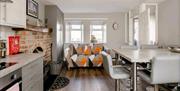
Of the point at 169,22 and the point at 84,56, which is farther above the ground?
the point at 169,22

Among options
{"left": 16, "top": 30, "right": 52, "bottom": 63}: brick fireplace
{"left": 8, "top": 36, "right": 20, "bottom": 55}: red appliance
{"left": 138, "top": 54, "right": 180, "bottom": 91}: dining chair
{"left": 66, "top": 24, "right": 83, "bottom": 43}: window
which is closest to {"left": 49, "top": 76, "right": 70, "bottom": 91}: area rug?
{"left": 16, "top": 30, "right": 52, "bottom": 63}: brick fireplace

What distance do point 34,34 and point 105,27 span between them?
16.0ft

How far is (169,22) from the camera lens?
4836 mm

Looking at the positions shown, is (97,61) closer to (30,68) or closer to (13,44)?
(13,44)

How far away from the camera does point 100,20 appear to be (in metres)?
8.80

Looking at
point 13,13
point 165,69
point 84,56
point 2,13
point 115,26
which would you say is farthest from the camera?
point 115,26

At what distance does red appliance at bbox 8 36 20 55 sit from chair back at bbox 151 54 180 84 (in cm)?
209

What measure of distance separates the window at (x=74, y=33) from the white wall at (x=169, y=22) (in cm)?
418

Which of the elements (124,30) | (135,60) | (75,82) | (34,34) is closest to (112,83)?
(75,82)

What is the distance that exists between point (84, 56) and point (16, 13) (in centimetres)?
421

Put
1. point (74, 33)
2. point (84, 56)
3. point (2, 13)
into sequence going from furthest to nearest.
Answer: point (74, 33)
point (84, 56)
point (2, 13)

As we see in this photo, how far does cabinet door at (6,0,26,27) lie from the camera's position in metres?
2.39

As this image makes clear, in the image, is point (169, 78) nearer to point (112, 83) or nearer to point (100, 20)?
point (112, 83)

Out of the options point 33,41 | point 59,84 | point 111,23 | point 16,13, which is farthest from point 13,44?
point 111,23
